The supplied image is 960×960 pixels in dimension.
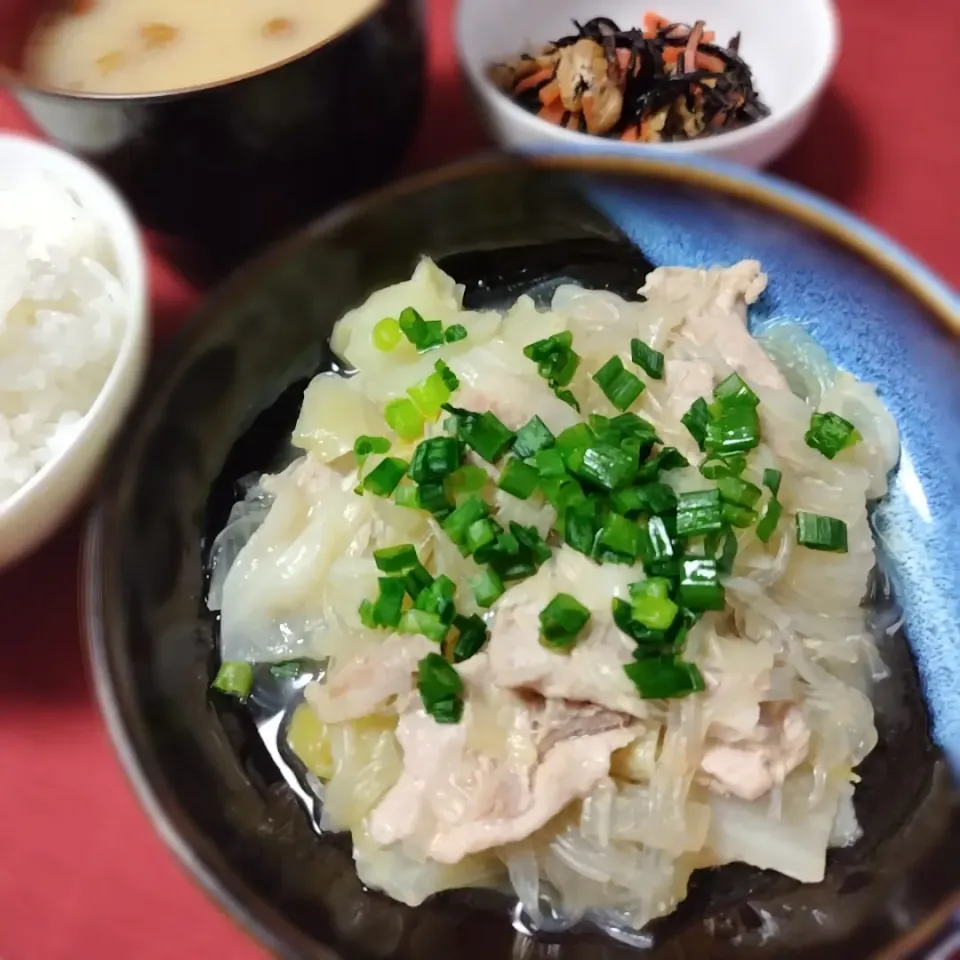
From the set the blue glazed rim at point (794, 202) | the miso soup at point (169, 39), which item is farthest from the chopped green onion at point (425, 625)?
the miso soup at point (169, 39)

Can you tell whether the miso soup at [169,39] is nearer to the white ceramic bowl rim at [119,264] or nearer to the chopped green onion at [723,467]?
the white ceramic bowl rim at [119,264]

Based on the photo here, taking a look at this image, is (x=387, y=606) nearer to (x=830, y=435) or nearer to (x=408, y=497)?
(x=408, y=497)

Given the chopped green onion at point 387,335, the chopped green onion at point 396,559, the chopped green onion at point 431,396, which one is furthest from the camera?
the chopped green onion at point 387,335

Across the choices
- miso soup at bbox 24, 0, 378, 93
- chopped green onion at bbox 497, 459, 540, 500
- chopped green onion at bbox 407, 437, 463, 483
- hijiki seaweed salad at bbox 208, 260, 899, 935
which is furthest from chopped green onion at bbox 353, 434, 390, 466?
miso soup at bbox 24, 0, 378, 93

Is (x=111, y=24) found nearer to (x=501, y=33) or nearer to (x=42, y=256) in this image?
(x=42, y=256)

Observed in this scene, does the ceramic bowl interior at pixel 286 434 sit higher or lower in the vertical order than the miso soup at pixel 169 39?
lower

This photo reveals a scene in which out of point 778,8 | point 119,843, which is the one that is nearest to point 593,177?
point 778,8

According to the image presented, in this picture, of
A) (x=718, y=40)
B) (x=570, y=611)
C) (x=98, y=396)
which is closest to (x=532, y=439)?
(x=570, y=611)
